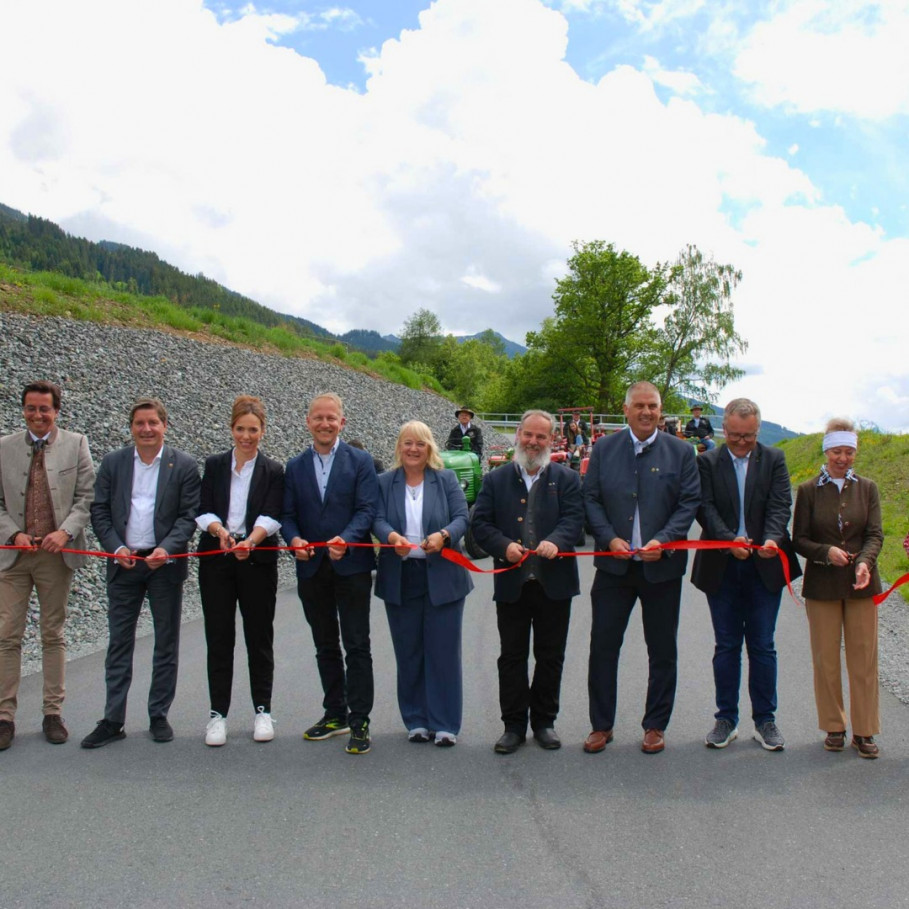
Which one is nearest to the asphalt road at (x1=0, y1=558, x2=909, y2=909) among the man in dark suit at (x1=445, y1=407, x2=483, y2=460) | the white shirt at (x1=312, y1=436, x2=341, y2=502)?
the white shirt at (x1=312, y1=436, x2=341, y2=502)

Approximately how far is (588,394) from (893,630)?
Answer: 47.4m

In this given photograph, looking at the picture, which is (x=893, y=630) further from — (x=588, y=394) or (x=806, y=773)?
(x=588, y=394)

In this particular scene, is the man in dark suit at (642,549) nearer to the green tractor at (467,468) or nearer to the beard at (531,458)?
the beard at (531,458)

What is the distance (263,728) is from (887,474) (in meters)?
15.8

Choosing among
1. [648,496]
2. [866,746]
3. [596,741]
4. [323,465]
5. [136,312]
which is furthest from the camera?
[136,312]

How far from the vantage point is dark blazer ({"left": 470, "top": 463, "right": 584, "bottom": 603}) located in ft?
16.5

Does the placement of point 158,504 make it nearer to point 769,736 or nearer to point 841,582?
point 769,736

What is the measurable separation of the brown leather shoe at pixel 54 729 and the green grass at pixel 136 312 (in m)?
16.7

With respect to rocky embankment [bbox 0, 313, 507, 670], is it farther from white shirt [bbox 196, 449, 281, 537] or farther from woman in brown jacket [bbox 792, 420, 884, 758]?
woman in brown jacket [bbox 792, 420, 884, 758]

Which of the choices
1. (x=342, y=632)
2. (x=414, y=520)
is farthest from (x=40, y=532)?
(x=414, y=520)

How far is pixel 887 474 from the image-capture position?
1683 cm

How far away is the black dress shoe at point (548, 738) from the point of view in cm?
492

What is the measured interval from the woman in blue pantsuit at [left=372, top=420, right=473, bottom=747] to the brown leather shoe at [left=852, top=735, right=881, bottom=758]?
96.2 inches

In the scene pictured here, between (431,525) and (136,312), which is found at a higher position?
(136,312)
